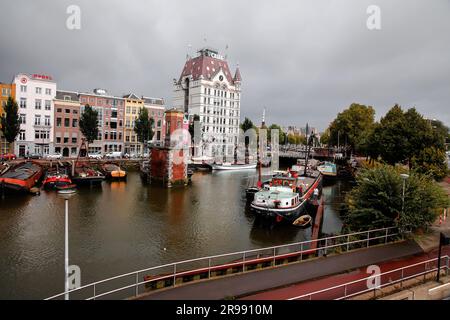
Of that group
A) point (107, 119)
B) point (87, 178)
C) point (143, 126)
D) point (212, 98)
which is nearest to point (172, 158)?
point (87, 178)

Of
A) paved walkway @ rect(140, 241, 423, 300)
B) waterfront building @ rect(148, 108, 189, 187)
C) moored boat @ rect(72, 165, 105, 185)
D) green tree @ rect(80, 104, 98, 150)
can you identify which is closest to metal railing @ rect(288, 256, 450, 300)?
paved walkway @ rect(140, 241, 423, 300)

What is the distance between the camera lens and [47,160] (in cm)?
6244

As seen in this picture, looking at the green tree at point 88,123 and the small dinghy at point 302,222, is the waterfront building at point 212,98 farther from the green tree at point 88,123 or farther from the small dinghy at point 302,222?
the small dinghy at point 302,222

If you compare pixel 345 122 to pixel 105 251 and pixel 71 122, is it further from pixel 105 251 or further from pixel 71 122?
pixel 105 251

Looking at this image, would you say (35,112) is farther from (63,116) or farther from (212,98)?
(212,98)

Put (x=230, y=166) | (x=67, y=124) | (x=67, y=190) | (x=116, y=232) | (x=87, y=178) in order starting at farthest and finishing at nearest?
(x=230, y=166) → (x=67, y=124) → (x=87, y=178) → (x=116, y=232) → (x=67, y=190)

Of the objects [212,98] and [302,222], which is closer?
[302,222]

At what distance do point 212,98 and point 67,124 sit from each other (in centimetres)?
4213

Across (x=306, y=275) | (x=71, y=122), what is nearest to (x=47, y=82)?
(x=71, y=122)

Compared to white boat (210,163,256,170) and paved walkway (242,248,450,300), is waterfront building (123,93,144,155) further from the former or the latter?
paved walkway (242,248,450,300)

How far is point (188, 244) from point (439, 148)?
117ft

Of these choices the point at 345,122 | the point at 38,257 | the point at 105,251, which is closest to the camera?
the point at 38,257

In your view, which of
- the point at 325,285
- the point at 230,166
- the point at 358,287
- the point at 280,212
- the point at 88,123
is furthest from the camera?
the point at 230,166

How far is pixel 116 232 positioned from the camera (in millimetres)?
26734
